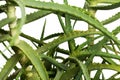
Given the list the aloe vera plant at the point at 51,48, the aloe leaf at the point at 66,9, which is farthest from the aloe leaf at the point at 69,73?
the aloe leaf at the point at 66,9

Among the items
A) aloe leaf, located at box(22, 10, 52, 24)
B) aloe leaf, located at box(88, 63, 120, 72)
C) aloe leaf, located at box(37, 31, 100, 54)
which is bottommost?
aloe leaf, located at box(88, 63, 120, 72)

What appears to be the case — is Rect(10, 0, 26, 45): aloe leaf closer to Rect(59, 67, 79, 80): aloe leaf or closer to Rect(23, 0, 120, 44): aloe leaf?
Rect(23, 0, 120, 44): aloe leaf

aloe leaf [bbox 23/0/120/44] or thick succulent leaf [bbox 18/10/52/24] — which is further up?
thick succulent leaf [bbox 18/10/52/24]

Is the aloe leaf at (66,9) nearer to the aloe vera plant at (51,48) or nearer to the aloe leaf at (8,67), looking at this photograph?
the aloe vera plant at (51,48)

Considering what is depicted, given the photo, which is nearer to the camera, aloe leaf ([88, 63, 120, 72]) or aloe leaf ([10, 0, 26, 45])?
aloe leaf ([10, 0, 26, 45])

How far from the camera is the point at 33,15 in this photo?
1.50 feet

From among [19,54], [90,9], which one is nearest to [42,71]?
[19,54]

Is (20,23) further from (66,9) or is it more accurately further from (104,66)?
(104,66)

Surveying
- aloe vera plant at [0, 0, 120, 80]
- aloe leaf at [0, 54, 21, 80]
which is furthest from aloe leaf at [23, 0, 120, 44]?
aloe leaf at [0, 54, 21, 80]

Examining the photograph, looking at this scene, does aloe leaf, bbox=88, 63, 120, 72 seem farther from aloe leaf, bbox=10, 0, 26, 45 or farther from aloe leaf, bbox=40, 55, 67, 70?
aloe leaf, bbox=10, 0, 26, 45

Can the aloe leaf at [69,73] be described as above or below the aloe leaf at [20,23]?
above

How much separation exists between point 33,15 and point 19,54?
0.17 ft

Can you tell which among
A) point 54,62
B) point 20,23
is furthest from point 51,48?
point 20,23

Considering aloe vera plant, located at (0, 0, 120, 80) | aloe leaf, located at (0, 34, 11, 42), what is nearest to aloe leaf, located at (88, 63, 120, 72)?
aloe vera plant, located at (0, 0, 120, 80)
